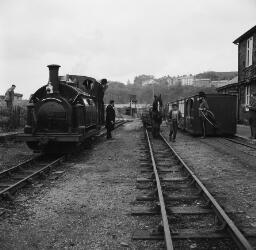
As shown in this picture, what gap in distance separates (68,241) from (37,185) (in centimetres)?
343

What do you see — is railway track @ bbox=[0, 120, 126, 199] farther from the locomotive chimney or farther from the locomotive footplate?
the locomotive chimney

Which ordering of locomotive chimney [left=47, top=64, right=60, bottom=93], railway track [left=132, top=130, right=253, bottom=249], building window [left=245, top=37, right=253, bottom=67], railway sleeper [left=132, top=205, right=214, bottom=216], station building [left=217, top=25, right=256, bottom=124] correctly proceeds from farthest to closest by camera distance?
building window [left=245, top=37, right=253, bottom=67], station building [left=217, top=25, right=256, bottom=124], locomotive chimney [left=47, top=64, right=60, bottom=93], railway sleeper [left=132, top=205, right=214, bottom=216], railway track [left=132, top=130, right=253, bottom=249]

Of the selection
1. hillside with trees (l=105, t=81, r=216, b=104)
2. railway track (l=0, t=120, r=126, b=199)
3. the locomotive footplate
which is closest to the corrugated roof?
the locomotive footplate

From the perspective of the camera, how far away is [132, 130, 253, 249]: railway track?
14.5 feet

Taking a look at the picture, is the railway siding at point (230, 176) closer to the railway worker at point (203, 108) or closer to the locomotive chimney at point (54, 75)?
the railway worker at point (203, 108)

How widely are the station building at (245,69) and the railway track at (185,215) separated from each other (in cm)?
2018

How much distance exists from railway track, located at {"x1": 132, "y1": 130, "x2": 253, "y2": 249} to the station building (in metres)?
20.2

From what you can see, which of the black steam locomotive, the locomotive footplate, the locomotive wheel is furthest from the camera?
the locomotive wheel

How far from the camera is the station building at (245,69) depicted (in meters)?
27.5

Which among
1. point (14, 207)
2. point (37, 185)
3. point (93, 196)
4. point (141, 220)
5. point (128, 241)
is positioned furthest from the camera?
point (37, 185)

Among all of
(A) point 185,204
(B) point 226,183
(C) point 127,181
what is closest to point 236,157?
(B) point 226,183

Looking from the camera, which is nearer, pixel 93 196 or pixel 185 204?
pixel 185 204

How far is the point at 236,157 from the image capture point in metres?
11.9

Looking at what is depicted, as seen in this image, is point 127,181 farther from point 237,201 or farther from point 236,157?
point 236,157
